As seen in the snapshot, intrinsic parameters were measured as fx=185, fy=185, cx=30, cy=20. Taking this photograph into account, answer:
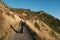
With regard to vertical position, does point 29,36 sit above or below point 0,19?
below

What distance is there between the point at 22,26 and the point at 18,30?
2.28 metres

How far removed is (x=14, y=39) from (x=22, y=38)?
104 inches

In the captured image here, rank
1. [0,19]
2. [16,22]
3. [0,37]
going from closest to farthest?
[0,37], [0,19], [16,22]

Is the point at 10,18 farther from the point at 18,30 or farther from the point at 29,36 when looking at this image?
the point at 29,36

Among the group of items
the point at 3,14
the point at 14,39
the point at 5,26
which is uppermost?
the point at 3,14

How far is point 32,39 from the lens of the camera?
5612 cm

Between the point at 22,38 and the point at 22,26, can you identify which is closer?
the point at 22,38

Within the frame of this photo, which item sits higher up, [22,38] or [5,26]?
[5,26]

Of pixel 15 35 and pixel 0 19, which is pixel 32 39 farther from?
pixel 0 19

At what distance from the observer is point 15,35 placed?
55.5 metres

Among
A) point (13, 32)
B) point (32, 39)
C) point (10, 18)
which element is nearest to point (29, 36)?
point (32, 39)

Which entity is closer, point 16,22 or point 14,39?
point 14,39


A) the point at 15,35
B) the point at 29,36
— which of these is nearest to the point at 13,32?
the point at 15,35

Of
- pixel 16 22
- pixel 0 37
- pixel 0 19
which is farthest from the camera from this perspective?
pixel 16 22
